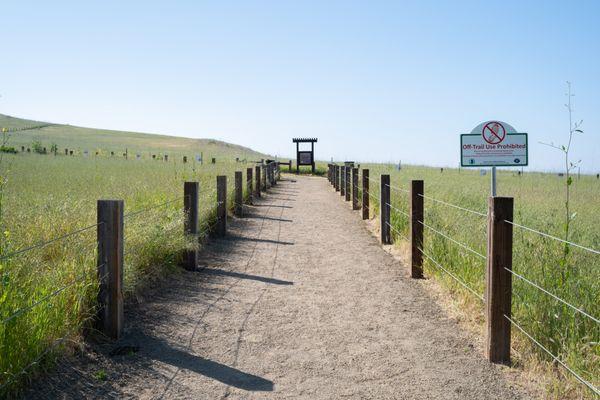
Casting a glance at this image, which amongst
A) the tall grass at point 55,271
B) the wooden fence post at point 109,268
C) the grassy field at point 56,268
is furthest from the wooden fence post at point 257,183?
the wooden fence post at point 109,268

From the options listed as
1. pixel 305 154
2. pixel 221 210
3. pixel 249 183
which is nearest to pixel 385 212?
pixel 221 210

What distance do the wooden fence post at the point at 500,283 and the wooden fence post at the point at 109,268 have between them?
3.08 m

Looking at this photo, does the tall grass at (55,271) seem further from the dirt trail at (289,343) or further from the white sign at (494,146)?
the white sign at (494,146)

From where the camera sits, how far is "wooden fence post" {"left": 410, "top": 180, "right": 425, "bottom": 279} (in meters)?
7.69

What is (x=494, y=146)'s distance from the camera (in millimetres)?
8773

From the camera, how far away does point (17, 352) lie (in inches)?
147

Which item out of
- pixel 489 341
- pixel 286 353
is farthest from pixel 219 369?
pixel 489 341

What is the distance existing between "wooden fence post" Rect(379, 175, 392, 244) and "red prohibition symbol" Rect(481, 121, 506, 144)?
2115 mm

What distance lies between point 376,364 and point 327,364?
0.39 m

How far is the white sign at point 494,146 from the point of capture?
8.70 meters

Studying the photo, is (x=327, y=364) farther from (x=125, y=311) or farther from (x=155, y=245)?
(x=155, y=245)

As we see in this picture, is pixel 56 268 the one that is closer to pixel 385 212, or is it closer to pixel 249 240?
pixel 249 240

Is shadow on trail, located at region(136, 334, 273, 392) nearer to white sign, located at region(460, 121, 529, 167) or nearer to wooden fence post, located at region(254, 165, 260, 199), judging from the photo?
white sign, located at region(460, 121, 529, 167)

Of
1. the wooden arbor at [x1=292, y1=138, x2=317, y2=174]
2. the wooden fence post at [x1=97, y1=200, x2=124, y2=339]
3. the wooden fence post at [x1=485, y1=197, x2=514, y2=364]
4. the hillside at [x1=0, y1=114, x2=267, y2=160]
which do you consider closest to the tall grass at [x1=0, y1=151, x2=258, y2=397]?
the wooden fence post at [x1=97, y1=200, x2=124, y2=339]
